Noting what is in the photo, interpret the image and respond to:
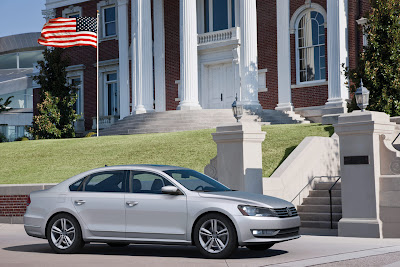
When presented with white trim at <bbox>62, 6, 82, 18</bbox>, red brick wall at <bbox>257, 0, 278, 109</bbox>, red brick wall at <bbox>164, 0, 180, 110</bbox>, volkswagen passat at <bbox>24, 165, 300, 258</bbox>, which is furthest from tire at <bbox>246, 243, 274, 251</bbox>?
white trim at <bbox>62, 6, 82, 18</bbox>

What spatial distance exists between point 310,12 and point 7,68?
53002mm

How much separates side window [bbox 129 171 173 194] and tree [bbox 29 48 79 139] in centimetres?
2362

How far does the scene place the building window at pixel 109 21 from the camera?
39.4 meters

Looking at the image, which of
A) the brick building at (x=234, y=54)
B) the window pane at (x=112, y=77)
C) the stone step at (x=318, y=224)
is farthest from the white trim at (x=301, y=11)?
the stone step at (x=318, y=224)

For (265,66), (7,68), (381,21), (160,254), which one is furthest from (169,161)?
(7,68)

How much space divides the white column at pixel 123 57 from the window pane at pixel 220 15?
6086mm

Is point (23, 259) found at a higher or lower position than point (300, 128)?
lower

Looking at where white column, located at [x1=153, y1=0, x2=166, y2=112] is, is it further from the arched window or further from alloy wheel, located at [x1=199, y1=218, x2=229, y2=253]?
alloy wheel, located at [x1=199, y1=218, x2=229, y2=253]

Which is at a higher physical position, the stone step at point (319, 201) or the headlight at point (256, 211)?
the headlight at point (256, 211)

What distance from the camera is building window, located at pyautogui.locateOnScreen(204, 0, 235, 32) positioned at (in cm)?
3350

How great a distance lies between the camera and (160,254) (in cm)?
1095

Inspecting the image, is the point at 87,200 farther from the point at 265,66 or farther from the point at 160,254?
the point at 265,66

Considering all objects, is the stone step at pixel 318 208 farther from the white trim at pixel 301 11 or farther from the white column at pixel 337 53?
the white trim at pixel 301 11

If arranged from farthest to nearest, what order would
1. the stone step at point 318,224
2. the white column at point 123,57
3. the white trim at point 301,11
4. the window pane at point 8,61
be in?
the window pane at point 8,61 < the white column at point 123,57 < the white trim at point 301,11 < the stone step at point 318,224
